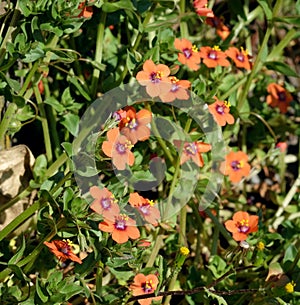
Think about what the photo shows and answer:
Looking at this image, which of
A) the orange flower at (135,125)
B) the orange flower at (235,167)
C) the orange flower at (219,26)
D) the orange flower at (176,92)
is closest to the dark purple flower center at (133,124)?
the orange flower at (135,125)

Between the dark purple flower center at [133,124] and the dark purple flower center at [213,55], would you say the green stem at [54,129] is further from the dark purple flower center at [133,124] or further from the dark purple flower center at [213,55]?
the dark purple flower center at [213,55]

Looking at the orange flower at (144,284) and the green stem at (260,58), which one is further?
the green stem at (260,58)

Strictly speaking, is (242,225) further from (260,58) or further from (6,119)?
(6,119)

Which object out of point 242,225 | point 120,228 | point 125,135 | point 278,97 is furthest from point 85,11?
point 278,97

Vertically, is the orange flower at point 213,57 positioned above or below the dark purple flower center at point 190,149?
above

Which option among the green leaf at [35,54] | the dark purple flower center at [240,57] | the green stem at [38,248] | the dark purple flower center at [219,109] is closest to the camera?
the green stem at [38,248]

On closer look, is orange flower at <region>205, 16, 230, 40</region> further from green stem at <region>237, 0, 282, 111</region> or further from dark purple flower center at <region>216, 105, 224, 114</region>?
dark purple flower center at <region>216, 105, 224, 114</region>
